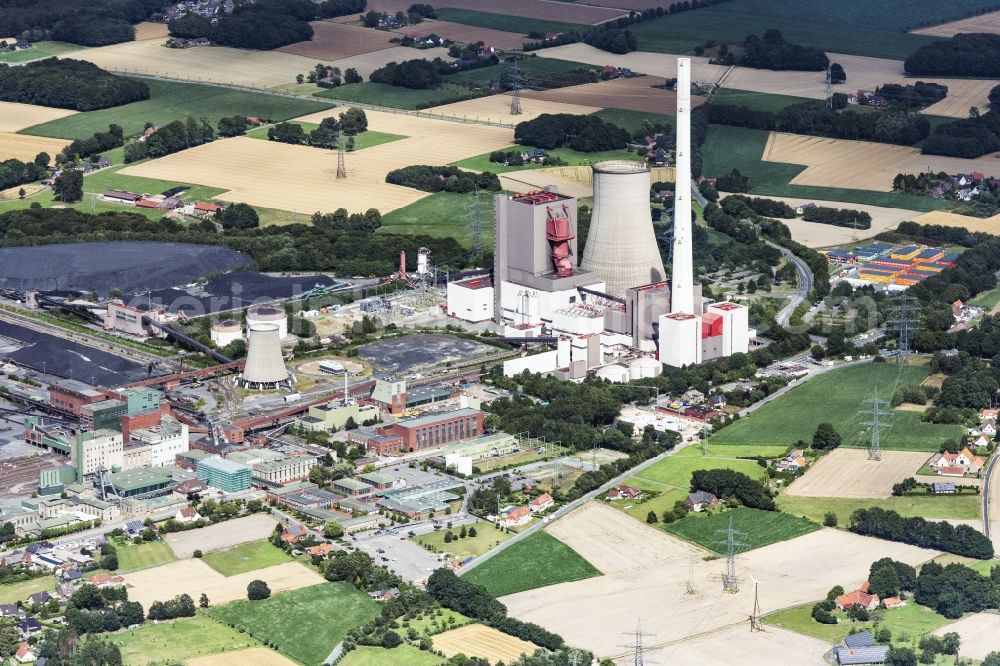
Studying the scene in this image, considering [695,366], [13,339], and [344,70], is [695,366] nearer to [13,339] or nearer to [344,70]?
[13,339]

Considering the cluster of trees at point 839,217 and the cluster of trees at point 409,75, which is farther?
the cluster of trees at point 409,75

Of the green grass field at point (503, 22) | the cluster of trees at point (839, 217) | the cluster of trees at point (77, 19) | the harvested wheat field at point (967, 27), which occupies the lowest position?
the cluster of trees at point (839, 217)

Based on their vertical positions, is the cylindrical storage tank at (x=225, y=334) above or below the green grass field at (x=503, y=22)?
below

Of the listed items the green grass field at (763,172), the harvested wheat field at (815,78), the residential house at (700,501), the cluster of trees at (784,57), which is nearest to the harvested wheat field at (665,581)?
the residential house at (700,501)

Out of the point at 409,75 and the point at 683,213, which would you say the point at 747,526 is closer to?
the point at 683,213

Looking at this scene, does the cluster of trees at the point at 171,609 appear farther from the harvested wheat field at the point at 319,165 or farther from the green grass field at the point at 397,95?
the green grass field at the point at 397,95

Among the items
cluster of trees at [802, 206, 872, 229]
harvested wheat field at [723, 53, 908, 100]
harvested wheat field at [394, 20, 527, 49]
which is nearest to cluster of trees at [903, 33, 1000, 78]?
harvested wheat field at [723, 53, 908, 100]

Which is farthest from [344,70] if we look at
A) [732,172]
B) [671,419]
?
[671,419]
